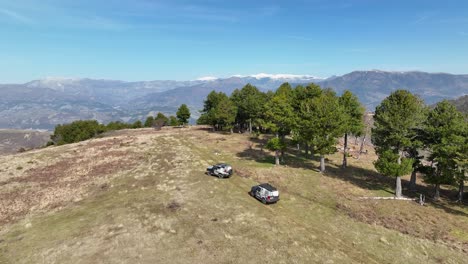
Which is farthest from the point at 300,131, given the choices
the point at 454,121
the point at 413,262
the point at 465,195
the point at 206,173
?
the point at 413,262

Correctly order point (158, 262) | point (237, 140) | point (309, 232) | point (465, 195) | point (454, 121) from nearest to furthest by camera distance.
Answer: point (158, 262) → point (309, 232) → point (454, 121) → point (465, 195) → point (237, 140)

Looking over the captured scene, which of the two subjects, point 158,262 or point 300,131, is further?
point 300,131

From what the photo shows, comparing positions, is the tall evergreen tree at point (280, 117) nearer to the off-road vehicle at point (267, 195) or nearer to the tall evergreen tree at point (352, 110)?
the tall evergreen tree at point (352, 110)

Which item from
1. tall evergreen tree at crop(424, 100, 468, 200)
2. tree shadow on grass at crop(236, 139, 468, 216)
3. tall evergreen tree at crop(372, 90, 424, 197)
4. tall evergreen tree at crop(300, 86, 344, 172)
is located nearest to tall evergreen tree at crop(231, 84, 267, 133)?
tree shadow on grass at crop(236, 139, 468, 216)

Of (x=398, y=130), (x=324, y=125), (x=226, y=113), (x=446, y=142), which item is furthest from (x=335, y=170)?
(x=226, y=113)

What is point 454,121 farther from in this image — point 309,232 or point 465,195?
point 309,232

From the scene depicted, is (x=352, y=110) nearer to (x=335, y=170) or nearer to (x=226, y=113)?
(x=335, y=170)

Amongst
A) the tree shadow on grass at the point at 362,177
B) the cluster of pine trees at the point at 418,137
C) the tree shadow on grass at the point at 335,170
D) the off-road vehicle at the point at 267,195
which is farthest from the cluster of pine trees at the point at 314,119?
the off-road vehicle at the point at 267,195
